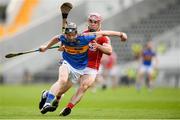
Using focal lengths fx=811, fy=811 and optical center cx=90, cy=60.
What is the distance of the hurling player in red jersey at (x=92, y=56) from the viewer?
55.5ft

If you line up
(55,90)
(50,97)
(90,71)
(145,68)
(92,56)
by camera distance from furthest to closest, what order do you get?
1. (145,68)
2. (92,56)
3. (90,71)
4. (55,90)
5. (50,97)

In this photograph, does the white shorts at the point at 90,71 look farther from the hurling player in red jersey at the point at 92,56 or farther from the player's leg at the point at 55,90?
the player's leg at the point at 55,90

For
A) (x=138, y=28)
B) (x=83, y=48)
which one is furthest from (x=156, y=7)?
(x=83, y=48)

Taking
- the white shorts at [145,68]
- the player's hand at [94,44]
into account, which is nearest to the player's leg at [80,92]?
the player's hand at [94,44]

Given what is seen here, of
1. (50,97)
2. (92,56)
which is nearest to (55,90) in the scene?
(50,97)

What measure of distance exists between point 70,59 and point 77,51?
0.24 m

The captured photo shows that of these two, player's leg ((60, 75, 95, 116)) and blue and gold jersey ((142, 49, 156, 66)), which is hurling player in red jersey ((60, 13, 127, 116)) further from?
blue and gold jersey ((142, 49, 156, 66))

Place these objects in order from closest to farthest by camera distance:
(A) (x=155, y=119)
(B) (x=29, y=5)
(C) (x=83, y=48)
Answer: (A) (x=155, y=119) < (C) (x=83, y=48) < (B) (x=29, y=5)

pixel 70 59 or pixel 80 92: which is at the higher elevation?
pixel 70 59

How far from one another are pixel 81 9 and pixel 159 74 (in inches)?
243

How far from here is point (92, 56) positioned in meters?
17.3

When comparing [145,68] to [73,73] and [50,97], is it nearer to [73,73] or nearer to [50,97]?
[73,73]

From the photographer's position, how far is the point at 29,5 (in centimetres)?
4953

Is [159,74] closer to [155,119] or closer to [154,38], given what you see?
[154,38]
